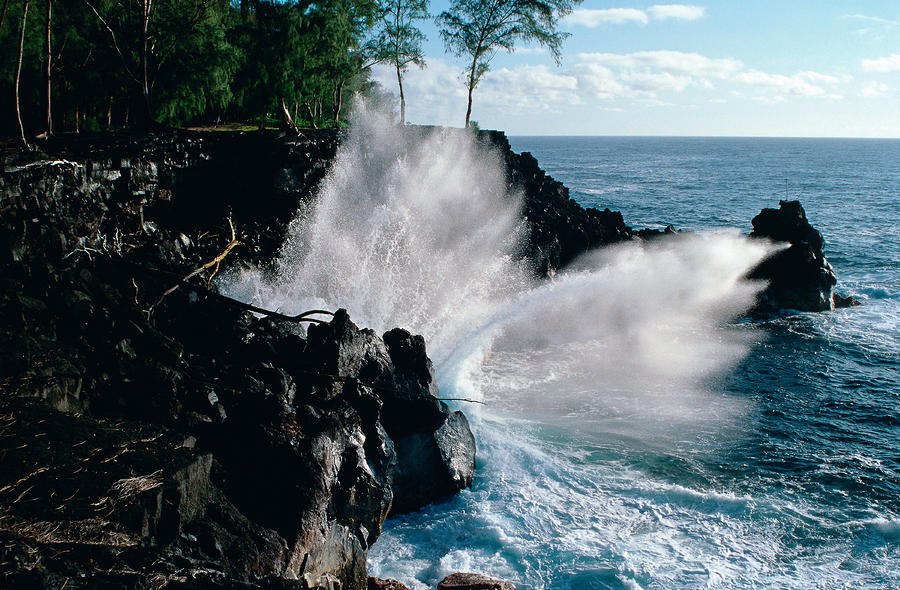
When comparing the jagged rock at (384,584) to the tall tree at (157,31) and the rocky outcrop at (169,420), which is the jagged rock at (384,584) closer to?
the rocky outcrop at (169,420)

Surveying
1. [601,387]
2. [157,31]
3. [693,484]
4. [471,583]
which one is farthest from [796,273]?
[157,31]

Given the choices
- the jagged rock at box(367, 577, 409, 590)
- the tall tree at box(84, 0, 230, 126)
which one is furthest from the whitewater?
the tall tree at box(84, 0, 230, 126)

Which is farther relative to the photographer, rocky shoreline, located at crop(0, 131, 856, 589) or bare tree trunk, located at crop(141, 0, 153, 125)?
bare tree trunk, located at crop(141, 0, 153, 125)

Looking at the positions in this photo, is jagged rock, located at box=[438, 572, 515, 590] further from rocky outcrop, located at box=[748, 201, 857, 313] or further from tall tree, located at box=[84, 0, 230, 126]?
rocky outcrop, located at box=[748, 201, 857, 313]

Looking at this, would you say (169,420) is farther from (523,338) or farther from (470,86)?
(470,86)

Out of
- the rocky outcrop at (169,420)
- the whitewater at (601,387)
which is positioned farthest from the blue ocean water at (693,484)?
the rocky outcrop at (169,420)

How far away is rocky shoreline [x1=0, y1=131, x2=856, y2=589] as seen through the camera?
4719 millimetres

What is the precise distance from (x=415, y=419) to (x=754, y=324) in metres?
18.9

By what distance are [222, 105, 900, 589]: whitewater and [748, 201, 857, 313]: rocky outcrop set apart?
102 centimetres

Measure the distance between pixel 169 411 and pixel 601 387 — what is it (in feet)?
42.5

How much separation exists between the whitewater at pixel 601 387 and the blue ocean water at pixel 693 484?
0.05 metres

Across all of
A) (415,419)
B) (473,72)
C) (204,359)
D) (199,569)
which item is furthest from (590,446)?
(473,72)

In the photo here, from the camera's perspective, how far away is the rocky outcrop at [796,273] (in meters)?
26.8

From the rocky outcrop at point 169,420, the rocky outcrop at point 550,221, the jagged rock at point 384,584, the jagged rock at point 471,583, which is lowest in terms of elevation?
the jagged rock at point 384,584
